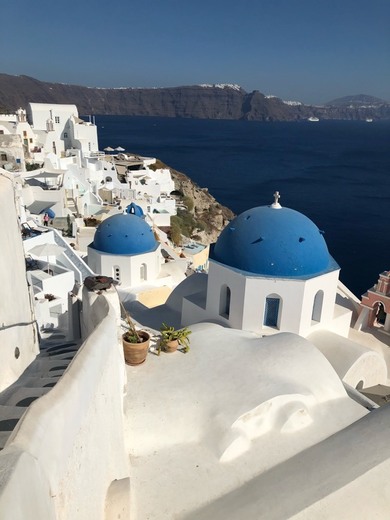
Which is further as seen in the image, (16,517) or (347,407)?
(347,407)

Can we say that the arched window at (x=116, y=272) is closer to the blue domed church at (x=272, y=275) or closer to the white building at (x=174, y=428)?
the blue domed church at (x=272, y=275)

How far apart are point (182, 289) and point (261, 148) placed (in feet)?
412

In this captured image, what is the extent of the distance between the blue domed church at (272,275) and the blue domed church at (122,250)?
591cm

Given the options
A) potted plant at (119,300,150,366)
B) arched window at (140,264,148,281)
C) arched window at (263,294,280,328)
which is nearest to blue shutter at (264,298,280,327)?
arched window at (263,294,280,328)

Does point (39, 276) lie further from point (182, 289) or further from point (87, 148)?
point (87, 148)

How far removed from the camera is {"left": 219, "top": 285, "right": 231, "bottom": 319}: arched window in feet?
39.8

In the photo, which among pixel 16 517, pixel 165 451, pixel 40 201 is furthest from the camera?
pixel 40 201

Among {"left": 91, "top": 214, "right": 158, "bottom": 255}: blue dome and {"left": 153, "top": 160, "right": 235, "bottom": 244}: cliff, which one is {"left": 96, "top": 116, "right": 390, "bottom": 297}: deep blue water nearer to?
{"left": 153, "top": 160, "right": 235, "bottom": 244}: cliff

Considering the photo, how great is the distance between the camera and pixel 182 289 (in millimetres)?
14391

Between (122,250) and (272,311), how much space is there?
770 cm

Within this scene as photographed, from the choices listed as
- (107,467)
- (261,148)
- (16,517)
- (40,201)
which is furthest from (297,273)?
(261,148)

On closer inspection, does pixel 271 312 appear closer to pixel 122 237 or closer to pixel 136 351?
pixel 136 351

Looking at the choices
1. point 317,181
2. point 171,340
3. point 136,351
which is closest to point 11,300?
point 136,351

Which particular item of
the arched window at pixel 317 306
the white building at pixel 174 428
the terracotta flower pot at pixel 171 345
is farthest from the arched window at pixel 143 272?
the terracotta flower pot at pixel 171 345
